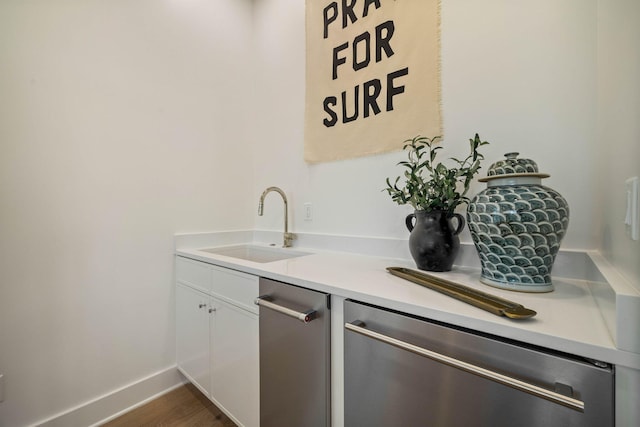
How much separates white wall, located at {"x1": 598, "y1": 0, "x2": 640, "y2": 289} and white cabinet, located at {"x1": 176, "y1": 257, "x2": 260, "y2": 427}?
1.13m

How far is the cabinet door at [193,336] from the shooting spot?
1.39 m

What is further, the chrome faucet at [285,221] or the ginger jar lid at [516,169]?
the chrome faucet at [285,221]

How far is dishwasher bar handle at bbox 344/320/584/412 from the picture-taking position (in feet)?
1.51

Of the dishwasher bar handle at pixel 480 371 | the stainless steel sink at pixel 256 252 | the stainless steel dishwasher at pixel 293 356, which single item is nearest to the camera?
the dishwasher bar handle at pixel 480 371

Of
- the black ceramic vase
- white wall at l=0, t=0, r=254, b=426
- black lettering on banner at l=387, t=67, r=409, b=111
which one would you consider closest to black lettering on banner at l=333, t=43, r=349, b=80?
black lettering on banner at l=387, t=67, r=409, b=111

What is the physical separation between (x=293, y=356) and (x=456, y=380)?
55 centimetres

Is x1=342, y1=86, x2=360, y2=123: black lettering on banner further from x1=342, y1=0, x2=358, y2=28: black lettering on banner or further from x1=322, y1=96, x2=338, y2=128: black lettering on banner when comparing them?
x1=342, y1=0, x2=358, y2=28: black lettering on banner

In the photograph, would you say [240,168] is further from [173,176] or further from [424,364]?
[424,364]

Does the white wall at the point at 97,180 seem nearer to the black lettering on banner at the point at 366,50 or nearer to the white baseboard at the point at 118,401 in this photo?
the white baseboard at the point at 118,401

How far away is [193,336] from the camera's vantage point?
58.6 inches

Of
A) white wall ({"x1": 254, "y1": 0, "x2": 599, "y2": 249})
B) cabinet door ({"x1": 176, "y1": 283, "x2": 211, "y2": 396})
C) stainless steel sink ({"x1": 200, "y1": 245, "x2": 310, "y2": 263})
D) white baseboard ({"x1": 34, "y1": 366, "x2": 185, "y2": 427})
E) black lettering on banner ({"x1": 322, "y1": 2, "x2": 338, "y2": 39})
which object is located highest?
black lettering on banner ({"x1": 322, "y1": 2, "x2": 338, "y2": 39})

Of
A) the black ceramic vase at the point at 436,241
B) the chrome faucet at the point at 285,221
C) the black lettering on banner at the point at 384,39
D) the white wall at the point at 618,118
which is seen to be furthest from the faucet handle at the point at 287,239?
the white wall at the point at 618,118

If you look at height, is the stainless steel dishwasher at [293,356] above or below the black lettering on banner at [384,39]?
below

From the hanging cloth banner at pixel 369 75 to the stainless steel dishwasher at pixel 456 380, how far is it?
35.3 inches
